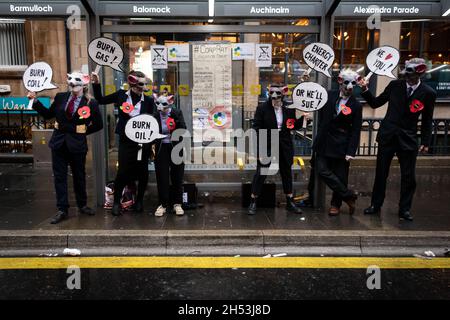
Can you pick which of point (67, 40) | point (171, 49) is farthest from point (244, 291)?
point (67, 40)

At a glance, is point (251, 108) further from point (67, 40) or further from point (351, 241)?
point (67, 40)

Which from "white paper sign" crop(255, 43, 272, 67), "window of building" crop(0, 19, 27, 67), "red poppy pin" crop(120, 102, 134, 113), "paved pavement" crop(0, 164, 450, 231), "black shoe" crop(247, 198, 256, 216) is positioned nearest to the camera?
"paved pavement" crop(0, 164, 450, 231)

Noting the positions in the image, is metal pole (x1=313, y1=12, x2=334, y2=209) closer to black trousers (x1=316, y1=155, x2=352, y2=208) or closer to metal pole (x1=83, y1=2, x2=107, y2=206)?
black trousers (x1=316, y1=155, x2=352, y2=208)

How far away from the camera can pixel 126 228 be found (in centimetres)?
519

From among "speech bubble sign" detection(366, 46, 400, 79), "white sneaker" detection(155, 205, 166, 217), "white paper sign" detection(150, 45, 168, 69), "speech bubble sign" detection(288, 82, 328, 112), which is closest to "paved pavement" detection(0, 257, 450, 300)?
"white sneaker" detection(155, 205, 166, 217)

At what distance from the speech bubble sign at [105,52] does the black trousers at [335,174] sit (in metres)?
3.23

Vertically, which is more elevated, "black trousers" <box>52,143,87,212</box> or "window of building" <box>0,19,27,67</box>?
"window of building" <box>0,19,27,67</box>

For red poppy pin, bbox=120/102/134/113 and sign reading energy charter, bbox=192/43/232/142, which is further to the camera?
sign reading energy charter, bbox=192/43/232/142

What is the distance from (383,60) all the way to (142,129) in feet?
11.3

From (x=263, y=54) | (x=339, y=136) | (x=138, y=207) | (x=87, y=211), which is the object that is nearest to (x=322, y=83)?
(x=339, y=136)

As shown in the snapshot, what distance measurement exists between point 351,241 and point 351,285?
1049mm

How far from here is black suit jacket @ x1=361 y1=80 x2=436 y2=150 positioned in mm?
5473

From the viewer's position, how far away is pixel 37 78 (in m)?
5.39

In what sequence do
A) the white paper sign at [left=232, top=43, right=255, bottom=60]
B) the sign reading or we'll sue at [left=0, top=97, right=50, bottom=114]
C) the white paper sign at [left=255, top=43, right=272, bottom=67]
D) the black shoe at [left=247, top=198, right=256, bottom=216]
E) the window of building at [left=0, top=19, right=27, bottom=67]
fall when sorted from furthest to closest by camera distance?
the window of building at [left=0, top=19, right=27, bottom=67] → the sign reading or we'll sue at [left=0, top=97, right=50, bottom=114] → the white paper sign at [left=232, top=43, right=255, bottom=60] → the white paper sign at [left=255, top=43, right=272, bottom=67] → the black shoe at [left=247, top=198, right=256, bottom=216]
